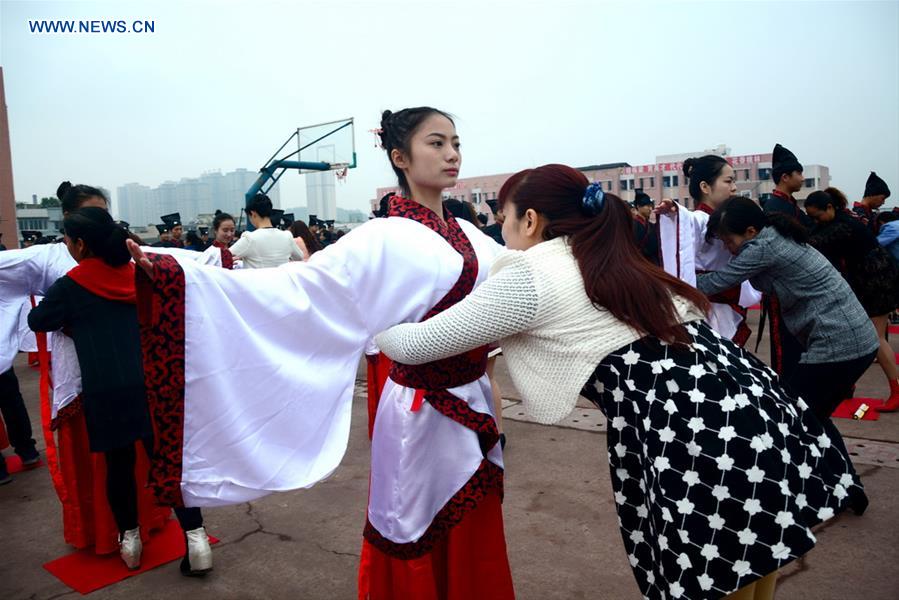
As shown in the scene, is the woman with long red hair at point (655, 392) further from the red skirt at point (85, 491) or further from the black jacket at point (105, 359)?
the red skirt at point (85, 491)

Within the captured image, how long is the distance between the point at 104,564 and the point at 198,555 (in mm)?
536

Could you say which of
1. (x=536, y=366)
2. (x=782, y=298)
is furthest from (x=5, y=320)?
(x=782, y=298)

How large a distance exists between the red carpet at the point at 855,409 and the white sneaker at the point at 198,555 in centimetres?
385

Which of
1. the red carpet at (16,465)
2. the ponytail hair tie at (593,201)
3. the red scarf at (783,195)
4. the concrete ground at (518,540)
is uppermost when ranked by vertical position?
the ponytail hair tie at (593,201)

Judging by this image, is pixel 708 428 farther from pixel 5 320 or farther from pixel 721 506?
pixel 5 320

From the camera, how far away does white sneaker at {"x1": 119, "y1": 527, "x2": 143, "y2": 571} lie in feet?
9.46

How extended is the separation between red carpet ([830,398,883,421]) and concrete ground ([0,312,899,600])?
29cm

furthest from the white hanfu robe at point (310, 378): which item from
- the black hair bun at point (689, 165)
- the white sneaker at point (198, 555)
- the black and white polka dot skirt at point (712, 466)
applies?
the black hair bun at point (689, 165)

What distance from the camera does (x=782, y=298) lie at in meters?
3.08

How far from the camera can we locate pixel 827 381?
2986 millimetres

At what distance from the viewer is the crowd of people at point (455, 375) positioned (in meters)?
1.45

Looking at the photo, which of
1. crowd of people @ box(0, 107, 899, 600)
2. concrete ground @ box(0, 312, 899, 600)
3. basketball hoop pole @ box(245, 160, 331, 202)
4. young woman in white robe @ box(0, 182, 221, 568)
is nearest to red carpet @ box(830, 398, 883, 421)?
concrete ground @ box(0, 312, 899, 600)

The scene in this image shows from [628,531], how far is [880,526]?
6.12ft

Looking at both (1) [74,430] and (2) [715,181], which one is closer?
(1) [74,430]
